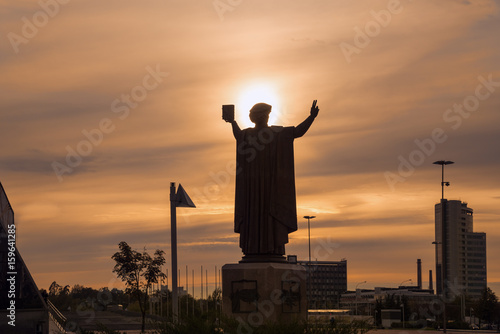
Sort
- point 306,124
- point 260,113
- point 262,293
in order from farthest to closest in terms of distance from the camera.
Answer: point 260,113 → point 306,124 → point 262,293

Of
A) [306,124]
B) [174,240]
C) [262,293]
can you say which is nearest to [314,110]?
[306,124]

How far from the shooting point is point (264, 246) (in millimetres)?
20750

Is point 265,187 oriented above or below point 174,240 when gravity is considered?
above

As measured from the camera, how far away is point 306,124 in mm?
20906

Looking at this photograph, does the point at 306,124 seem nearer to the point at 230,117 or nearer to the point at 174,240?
the point at 230,117

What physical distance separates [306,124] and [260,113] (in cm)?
130

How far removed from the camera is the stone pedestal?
1989 cm

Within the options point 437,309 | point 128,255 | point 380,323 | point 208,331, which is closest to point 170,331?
point 208,331

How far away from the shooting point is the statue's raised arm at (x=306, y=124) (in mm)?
20734

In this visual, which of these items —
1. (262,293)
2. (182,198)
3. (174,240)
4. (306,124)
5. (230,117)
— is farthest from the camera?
(182,198)

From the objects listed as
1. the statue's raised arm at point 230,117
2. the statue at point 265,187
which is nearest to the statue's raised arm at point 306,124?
the statue at point 265,187

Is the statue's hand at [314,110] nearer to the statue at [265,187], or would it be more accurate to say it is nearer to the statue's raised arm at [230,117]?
the statue at [265,187]

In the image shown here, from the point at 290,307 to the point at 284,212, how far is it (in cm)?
236

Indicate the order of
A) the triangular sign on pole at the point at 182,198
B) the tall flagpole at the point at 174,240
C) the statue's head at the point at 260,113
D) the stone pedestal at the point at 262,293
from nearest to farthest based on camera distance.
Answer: the stone pedestal at the point at 262,293, the statue's head at the point at 260,113, the tall flagpole at the point at 174,240, the triangular sign on pole at the point at 182,198
